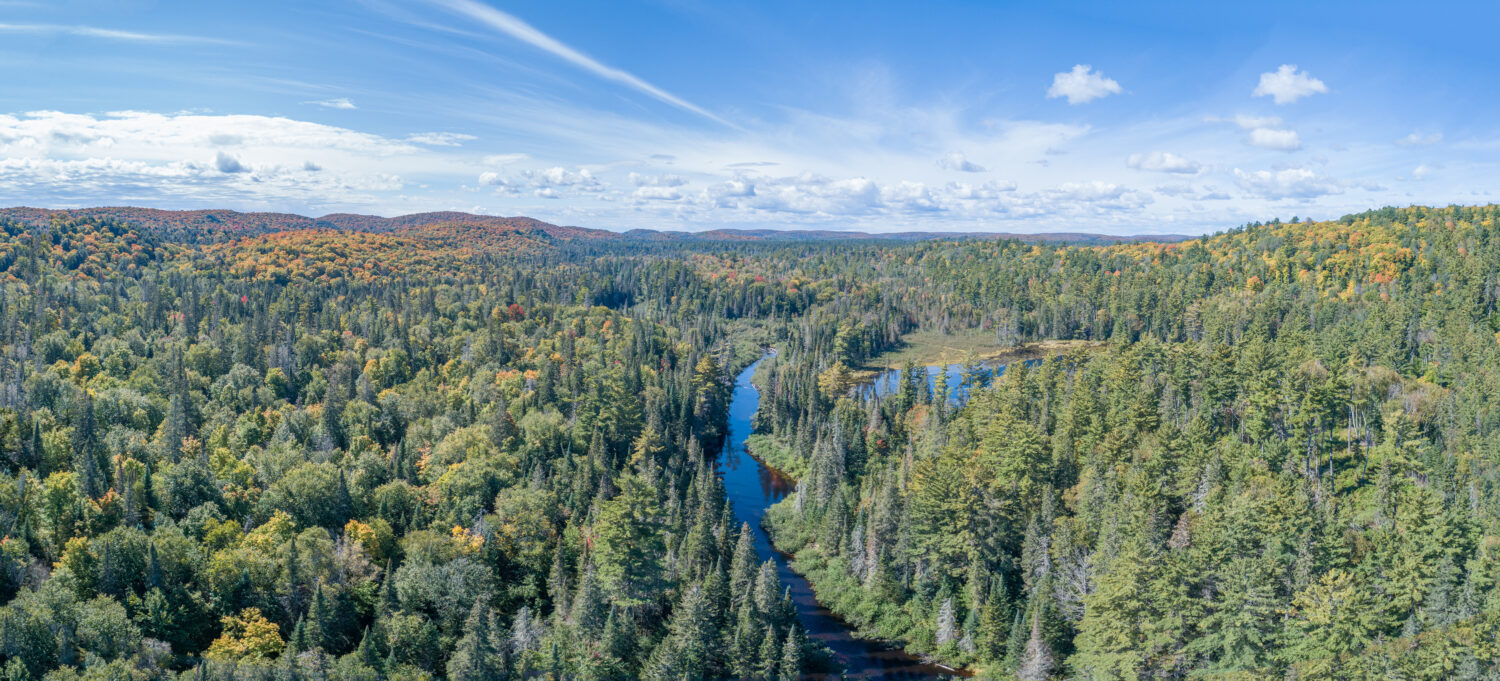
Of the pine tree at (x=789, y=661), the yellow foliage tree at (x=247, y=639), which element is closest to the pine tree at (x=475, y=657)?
the yellow foliage tree at (x=247, y=639)

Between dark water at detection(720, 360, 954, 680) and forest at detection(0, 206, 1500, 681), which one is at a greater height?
forest at detection(0, 206, 1500, 681)

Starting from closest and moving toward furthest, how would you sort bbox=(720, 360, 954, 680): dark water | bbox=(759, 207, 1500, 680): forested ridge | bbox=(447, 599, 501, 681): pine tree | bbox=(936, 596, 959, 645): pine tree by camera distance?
1. bbox=(447, 599, 501, 681): pine tree
2. bbox=(759, 207, 1500, 680): forested ridge
3. bbox=(720, 360, 954, 680): dark water
4. bbox=(936, 596, 959, 645): pine tree

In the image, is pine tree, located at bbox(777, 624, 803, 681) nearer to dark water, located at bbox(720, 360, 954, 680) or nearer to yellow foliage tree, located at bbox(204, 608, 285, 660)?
dark water, located at bbox(720, 360, 954, 680)

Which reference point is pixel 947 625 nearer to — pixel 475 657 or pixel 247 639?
pixel 475 657

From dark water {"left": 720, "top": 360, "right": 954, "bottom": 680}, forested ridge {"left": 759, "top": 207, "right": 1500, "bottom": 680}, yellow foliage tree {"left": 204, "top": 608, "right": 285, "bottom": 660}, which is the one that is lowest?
dark water {"left": 720, "top": 360, "right": 954, "bottom": 680}

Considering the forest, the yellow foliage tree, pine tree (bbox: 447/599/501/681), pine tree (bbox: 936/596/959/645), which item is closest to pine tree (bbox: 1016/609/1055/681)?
the forest

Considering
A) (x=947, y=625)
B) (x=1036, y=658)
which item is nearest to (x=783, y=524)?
(x=947, y=625)

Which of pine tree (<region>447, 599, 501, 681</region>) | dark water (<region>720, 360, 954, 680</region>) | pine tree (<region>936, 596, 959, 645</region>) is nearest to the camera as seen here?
pine tree (<region>447, 599, 501, 681</region>)

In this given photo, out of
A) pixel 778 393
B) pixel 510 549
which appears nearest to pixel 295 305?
pixel 778 393

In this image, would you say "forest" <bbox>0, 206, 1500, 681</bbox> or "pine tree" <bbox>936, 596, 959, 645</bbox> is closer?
"forest" <bbox>0, 206, 1500, 681</bbox>

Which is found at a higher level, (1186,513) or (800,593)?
(1186,513)
